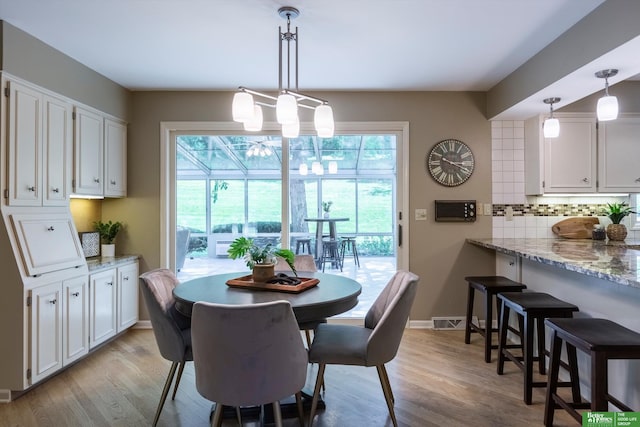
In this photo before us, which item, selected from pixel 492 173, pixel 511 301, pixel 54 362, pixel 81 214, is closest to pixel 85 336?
pixel 54 362

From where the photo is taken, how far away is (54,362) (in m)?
2.66

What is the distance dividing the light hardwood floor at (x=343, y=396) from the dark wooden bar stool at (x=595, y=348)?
0.27m

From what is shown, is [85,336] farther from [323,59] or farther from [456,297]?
[456,297]

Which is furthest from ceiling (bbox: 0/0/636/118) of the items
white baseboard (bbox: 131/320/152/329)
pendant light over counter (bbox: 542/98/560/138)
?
white baseboard (bbox: 131/320/152/329)

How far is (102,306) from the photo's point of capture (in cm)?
321

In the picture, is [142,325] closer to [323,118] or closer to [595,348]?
[323,118]

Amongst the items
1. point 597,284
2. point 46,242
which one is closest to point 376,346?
point 597,284

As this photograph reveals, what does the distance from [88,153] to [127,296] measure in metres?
1.36

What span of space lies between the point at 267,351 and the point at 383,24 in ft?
7.08

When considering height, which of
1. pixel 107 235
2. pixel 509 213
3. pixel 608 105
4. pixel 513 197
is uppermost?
pixel 608 105

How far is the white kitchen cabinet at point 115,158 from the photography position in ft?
11.5

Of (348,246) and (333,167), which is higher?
(333,167)

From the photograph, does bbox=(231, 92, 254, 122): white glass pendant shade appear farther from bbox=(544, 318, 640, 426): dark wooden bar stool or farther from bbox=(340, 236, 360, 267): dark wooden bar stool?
bbox=(340, 236, 360, 267): dark wooden bar stool

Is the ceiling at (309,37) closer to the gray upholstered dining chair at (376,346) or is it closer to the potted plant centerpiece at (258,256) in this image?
the potted plant centerpiece at (258,256)
